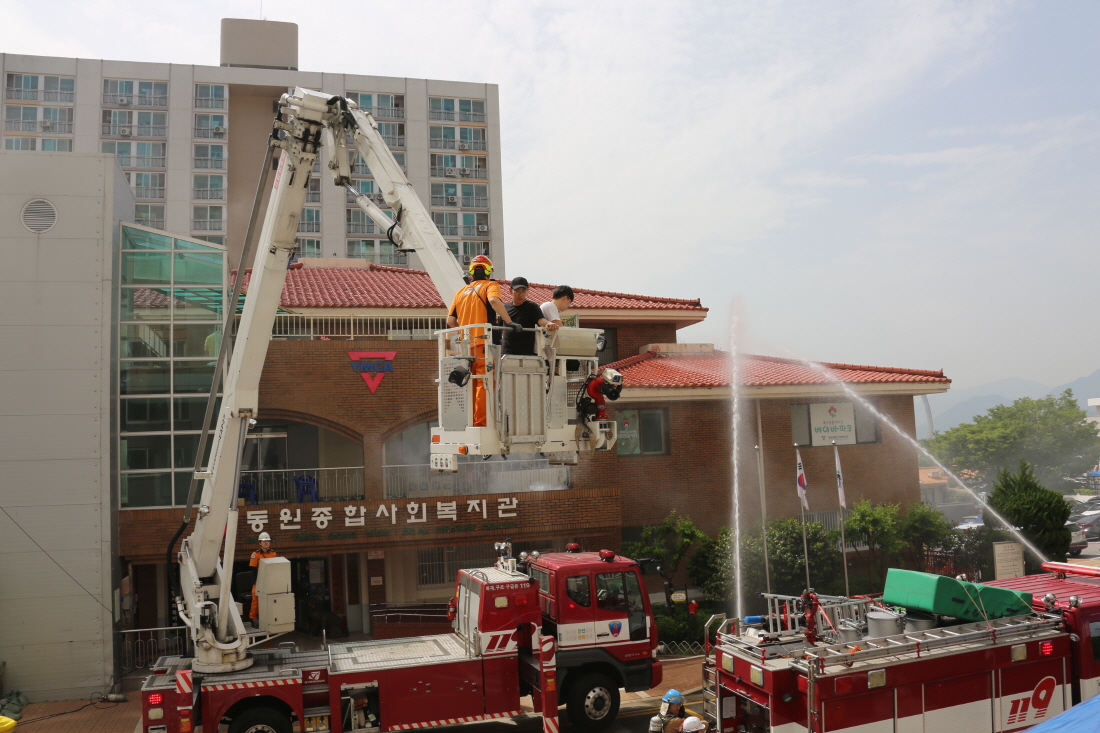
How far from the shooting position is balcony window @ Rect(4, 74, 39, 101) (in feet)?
174

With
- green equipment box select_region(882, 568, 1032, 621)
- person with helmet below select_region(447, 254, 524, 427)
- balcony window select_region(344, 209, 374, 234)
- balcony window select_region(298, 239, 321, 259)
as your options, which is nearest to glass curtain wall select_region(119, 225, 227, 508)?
person with helmet below select_region(447, 254, 524, 427)

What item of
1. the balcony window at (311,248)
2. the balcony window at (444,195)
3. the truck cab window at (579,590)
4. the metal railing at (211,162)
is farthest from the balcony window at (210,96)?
the truck cab window at (579,590)

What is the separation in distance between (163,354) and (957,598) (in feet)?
51.2

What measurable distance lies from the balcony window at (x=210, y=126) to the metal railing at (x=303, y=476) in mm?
43139

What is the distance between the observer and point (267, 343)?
1151 cm

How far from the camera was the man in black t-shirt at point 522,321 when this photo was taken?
26.9 feet

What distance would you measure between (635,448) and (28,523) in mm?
13889

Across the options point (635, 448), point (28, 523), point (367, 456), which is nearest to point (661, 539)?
point (635, 448)

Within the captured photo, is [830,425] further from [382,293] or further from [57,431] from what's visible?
[57,431]

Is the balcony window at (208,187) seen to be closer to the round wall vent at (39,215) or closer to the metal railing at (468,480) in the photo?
the round wall vent at (39,215)

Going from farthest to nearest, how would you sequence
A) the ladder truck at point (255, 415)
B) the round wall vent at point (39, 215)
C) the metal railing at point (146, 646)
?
1. the metal railing at point (146, 646)
2. the round wall vent at point (39, 215)
3. the ladder truck at point (255, 415)

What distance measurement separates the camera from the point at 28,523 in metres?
15.5

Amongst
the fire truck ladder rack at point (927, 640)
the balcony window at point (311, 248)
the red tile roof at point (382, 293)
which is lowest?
the fire truck ladder rack at point (927, 640)

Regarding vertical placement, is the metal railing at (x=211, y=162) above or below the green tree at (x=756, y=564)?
above
